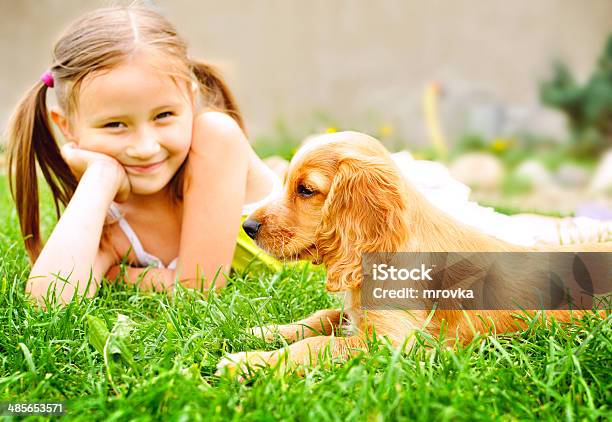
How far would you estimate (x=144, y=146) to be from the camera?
2.91 meters

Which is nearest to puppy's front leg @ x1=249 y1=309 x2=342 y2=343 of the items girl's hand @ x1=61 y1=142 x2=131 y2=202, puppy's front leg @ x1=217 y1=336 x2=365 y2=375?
puppy's front leg @ x1=217 y1=336 x2=365 y2=375

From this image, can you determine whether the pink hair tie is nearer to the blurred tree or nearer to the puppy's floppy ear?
the puppy's floppy ear

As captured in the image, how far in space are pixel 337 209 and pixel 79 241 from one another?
1298 millimetres

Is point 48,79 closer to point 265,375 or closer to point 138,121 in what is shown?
point 138,121

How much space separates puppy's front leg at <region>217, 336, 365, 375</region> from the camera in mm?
1917

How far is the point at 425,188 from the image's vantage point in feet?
11.0

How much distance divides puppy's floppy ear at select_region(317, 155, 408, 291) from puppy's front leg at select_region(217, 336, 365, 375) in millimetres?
194

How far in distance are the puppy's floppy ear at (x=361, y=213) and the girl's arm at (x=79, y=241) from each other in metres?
1.14

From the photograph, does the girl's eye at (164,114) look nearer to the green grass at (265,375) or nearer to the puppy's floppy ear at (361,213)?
the green grass at (265,375)

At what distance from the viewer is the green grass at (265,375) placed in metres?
1.65

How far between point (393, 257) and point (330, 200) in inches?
11.4

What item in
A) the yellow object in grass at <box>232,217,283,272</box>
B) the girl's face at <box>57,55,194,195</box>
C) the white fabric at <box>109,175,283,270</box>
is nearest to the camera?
the girl's face at <box>57,55,194,195</box>

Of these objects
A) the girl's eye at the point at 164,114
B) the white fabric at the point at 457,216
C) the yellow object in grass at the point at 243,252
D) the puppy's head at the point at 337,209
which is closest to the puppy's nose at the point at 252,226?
the puppy's head at the point at 337,209

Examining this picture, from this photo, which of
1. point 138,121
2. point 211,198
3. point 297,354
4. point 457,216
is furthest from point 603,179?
point 297,354
